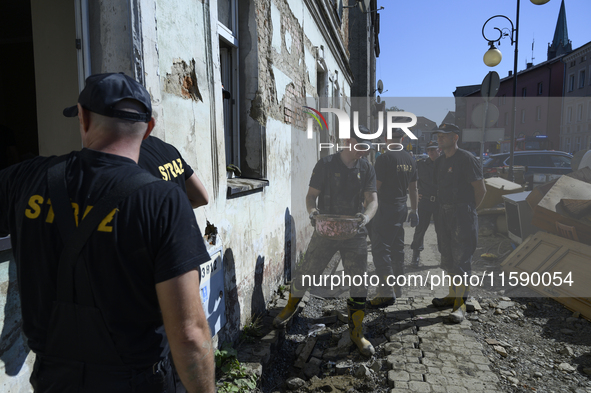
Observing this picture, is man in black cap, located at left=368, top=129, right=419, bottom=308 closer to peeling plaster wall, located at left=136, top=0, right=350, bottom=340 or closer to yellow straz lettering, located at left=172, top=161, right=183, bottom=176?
peeling plaster wall, located at left=136, top=0, right=350, bottom=340

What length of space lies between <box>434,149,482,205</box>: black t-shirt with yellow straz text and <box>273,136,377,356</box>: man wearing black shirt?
1.05m

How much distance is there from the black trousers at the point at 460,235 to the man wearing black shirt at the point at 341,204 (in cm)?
110

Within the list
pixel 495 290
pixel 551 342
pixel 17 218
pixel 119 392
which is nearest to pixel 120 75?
pixel 17 218

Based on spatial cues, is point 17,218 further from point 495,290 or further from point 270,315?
point 495,290

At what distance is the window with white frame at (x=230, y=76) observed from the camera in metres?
3.91

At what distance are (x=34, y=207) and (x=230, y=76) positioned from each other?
316 centimetres

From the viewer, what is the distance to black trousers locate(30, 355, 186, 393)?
1216 millimetres

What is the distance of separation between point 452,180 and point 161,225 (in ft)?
13.7

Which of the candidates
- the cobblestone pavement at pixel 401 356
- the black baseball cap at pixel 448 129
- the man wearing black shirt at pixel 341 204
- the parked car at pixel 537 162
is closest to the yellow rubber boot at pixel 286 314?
the man wearing black shirt at pixel 341 204

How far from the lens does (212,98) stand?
3.00 m

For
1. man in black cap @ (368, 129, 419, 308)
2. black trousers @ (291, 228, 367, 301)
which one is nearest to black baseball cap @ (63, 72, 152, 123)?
black trousers @ (291, 228, 367, 301)

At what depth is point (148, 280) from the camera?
123 centimetres

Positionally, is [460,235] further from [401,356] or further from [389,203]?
[401,356]

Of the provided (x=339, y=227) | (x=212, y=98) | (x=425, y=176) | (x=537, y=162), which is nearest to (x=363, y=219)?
(x=339, y=227)
